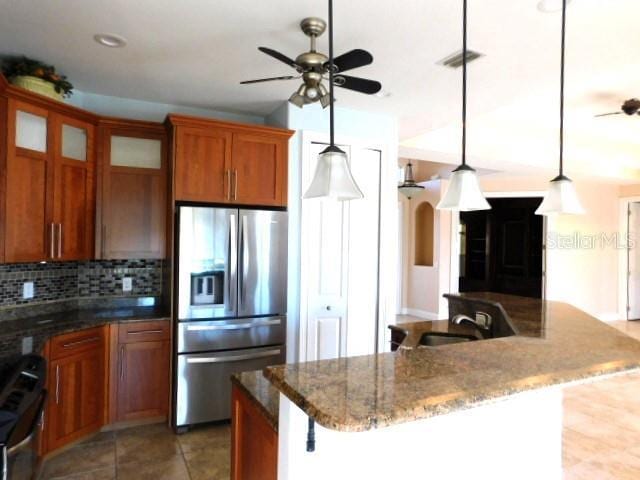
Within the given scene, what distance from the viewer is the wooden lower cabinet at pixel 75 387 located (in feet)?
8.43

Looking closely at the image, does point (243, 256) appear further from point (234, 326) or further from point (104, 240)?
point (104, 240)

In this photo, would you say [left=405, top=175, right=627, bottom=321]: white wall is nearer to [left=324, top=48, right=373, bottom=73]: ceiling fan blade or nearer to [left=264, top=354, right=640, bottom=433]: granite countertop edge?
[left=324, top=48, right=373, bottom=73]: ceiling fan blade

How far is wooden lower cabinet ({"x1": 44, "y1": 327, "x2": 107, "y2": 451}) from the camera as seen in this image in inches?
101

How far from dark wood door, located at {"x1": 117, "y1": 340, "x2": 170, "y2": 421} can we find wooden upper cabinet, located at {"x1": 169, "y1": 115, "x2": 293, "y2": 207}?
1142mm

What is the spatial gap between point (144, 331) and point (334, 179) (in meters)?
2.25

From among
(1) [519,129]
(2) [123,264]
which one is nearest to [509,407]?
(2) [123,264]

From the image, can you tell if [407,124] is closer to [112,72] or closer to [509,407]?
[112,72]

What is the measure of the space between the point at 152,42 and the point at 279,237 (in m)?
1.57

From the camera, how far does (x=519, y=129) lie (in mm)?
5406

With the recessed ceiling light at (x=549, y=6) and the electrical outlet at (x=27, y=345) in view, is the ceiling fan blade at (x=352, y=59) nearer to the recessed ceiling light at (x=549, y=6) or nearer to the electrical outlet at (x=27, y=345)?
the recessed ceiling light at (x=549, y=6)

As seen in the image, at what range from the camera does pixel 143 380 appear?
119 inches

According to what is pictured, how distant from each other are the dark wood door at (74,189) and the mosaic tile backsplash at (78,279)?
1.09ft

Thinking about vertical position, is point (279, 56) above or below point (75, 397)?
above

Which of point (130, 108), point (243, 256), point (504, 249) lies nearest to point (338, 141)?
point (243, 256)
